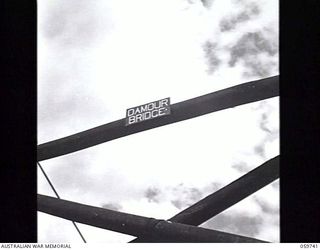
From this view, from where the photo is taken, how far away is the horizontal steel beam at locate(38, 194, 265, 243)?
13.5 ft

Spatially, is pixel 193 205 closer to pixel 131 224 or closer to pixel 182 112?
pixel 131 224

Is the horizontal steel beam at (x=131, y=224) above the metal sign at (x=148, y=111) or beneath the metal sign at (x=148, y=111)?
beneath

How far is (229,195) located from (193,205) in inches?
9.7

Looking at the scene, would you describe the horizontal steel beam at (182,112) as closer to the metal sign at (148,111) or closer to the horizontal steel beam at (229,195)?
the metal sign at (148,111)

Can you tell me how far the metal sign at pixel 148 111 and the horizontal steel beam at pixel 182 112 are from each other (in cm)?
3

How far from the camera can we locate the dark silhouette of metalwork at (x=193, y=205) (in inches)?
166

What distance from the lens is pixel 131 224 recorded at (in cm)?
438

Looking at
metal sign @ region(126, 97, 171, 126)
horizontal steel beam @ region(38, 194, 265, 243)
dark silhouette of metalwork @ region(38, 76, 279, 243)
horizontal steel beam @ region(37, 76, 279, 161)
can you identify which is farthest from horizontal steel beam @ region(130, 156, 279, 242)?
metal sign @ region(126, 97, 171, 126)

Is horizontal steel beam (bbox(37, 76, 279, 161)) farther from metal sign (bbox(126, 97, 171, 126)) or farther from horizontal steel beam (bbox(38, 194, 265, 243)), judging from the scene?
horizontal steel beam (bbox(38, 194, 265, 243))

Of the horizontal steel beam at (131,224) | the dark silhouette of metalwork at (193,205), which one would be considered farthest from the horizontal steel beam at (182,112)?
the horizontal steel beam at (131,224)

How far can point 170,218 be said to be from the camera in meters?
4.53
